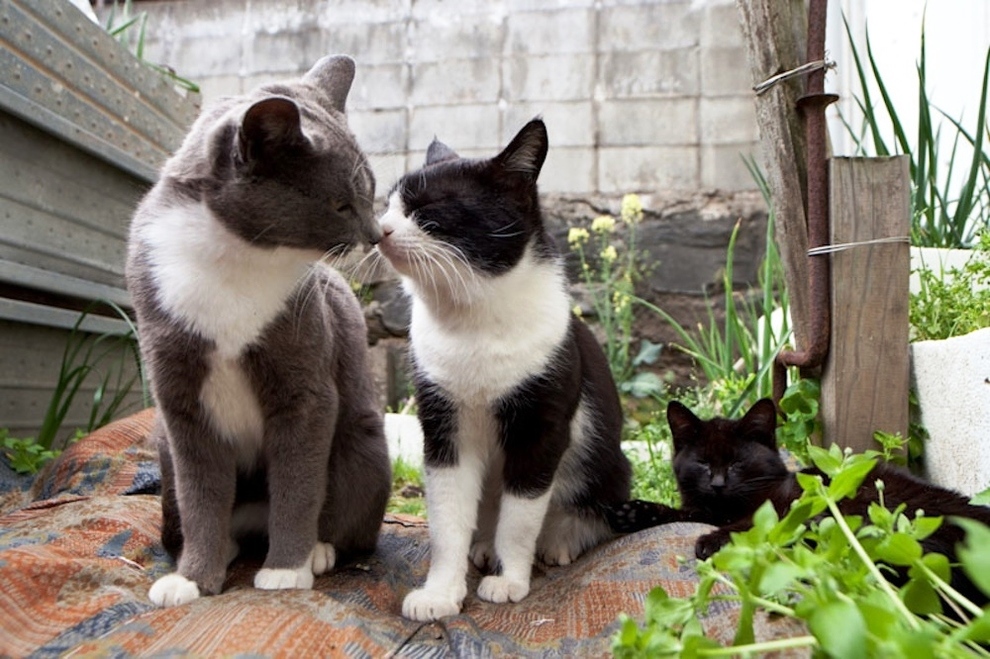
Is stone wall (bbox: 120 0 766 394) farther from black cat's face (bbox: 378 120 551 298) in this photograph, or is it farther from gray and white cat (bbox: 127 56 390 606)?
gray and white cat (bbox: 127 56 390 606)

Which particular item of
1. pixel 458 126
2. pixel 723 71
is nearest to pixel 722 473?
pixel 723 71

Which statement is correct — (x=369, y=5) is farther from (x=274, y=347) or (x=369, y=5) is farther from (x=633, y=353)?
(x=274, y=347)

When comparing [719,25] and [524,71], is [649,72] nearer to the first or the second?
[719,25]

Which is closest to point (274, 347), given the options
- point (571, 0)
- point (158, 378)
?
point (158, 378)

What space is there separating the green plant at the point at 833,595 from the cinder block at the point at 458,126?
168 inches

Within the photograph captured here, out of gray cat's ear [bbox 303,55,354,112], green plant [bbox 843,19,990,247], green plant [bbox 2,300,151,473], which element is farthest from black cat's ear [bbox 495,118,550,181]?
green plant [bbox 2,300,151,473]

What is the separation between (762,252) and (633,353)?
971mm

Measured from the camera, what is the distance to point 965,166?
3.38 metres

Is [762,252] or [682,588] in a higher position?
[762,252]

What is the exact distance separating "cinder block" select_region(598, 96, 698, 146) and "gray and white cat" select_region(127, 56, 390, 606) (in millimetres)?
3391

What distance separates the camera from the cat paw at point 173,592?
154cm

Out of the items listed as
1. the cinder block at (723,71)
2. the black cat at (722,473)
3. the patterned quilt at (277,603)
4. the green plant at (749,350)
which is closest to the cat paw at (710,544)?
the patterned quilt at (277,603)

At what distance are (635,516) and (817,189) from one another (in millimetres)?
956

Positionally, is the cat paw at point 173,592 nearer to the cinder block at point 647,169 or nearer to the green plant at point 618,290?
the green plant at point 618,290
